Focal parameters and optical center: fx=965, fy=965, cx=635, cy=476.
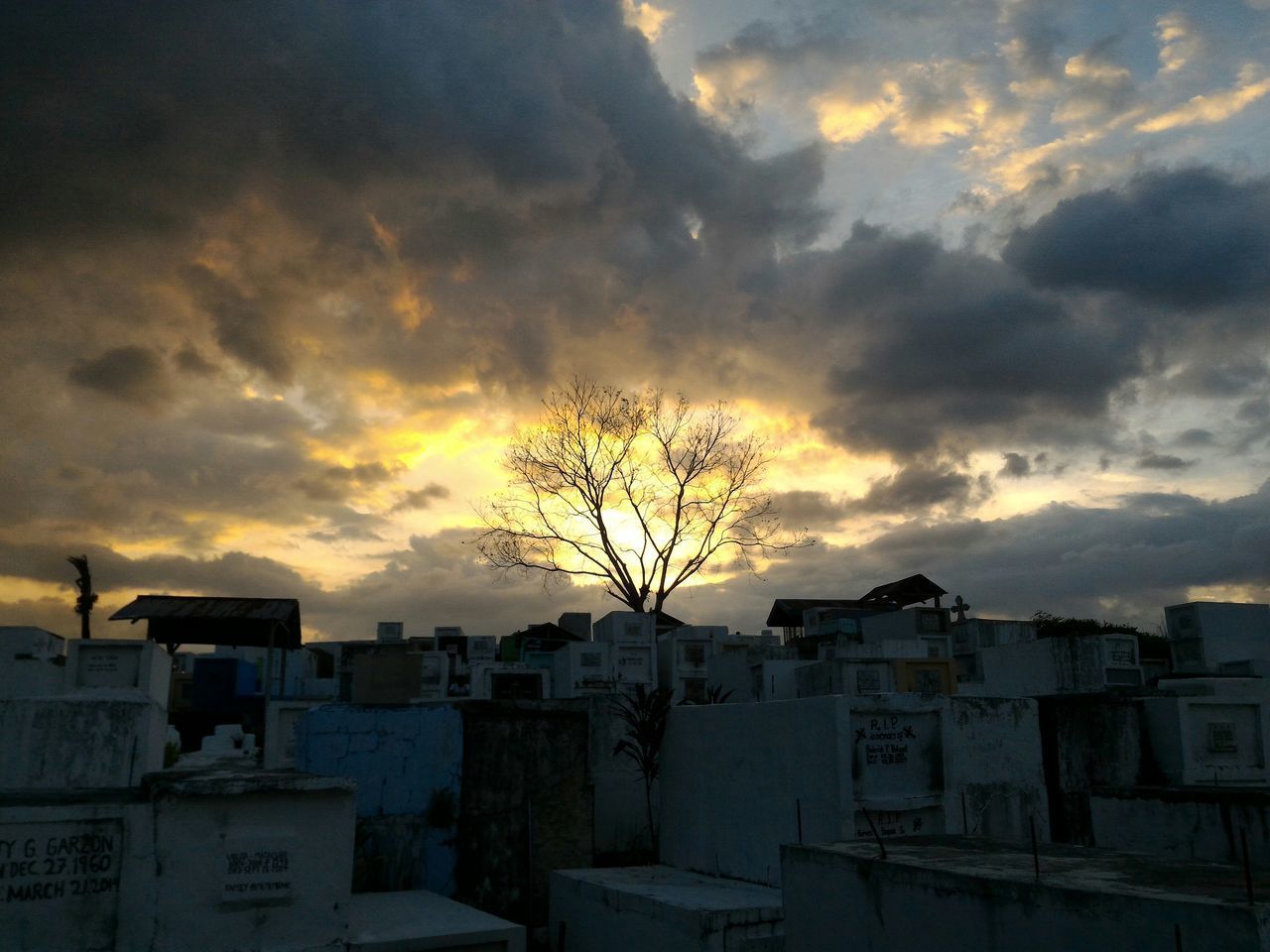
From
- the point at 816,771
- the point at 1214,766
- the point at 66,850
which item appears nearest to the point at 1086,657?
the point at 1214,766

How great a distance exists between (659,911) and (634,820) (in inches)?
201

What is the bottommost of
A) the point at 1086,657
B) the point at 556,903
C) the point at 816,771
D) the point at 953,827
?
the point at 556,903

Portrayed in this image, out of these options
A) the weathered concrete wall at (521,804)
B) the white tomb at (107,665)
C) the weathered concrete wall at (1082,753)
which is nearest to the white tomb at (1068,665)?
the weathered concrete wall at (1082,753)

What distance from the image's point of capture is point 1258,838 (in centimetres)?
1136

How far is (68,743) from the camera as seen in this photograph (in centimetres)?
1655

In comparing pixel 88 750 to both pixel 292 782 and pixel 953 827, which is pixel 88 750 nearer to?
pixel 292 782

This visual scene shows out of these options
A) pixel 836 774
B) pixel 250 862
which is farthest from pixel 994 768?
pixel 250 862

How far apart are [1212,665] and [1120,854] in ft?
95.6

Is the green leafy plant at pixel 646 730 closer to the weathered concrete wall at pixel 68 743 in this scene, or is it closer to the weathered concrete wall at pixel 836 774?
the weathered concrete wall at pixel 836 774

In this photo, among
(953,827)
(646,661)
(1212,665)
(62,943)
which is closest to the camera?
(62,943)

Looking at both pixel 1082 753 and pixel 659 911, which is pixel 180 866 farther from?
pixel 1082 753

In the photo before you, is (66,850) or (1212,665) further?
(1212,665)

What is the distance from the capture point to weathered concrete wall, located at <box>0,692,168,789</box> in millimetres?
16328

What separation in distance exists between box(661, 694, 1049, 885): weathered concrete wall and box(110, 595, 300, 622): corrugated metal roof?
58.3 ft
